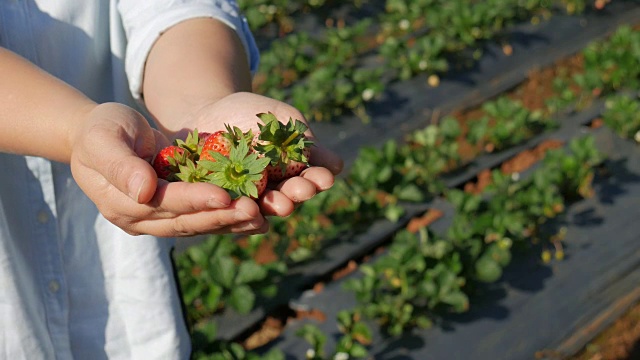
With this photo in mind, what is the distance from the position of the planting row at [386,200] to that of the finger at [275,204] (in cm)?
165

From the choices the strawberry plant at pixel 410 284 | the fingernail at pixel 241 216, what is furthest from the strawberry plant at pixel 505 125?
the fingernail at pixel 241 216

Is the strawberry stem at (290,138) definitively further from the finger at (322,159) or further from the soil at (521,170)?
the soil at (521,170)

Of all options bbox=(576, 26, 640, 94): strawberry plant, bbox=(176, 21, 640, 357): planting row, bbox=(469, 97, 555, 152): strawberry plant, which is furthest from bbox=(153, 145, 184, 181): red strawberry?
bbox=(576, 26, 640, 94): strawberry plant

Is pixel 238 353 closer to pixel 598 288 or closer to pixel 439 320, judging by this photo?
pixel 439 320

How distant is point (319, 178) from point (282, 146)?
4.7 inches

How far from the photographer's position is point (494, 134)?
4457mm

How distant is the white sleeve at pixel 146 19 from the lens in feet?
5.42

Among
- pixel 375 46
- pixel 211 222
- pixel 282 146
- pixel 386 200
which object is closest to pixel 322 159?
pixel 282 146

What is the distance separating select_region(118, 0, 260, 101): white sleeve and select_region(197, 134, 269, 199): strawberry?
1.06 feet

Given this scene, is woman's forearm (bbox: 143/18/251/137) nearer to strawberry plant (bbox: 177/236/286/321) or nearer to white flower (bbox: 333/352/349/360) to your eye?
white flower (bbox: 333/352/349/360)

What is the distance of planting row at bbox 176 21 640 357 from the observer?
3303 millimetres

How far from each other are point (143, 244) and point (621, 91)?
392 cm

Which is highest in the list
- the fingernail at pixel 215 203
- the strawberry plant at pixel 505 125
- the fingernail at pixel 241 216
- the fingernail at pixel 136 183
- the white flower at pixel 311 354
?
the fingernail at pixel 136 183

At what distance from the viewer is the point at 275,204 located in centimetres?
140
